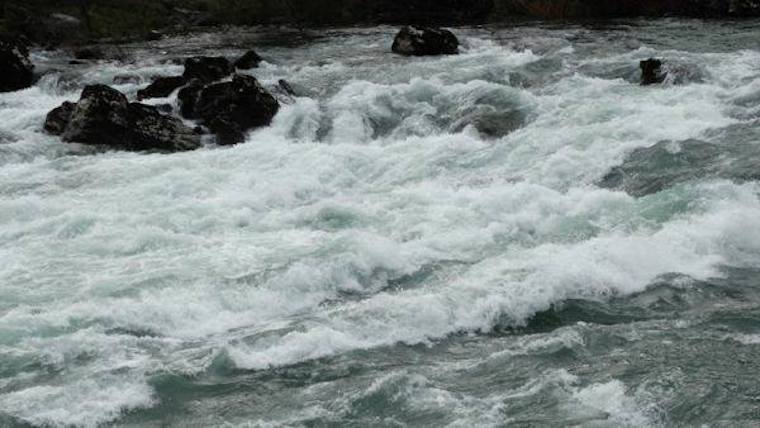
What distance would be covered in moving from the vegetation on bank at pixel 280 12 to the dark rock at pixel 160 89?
14036 mm

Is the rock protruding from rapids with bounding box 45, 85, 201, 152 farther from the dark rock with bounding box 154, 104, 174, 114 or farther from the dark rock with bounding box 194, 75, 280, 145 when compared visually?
the dark rock with bounding box 154, 104, 174, 114

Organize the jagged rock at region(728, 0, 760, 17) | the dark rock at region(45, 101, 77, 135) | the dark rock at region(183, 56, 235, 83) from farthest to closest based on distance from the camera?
the jagged rock at region(728, 0, 760, 17), the dark rock at region(183, 56, 235, 83), the dark rock at region(45, 101, 77, 135)

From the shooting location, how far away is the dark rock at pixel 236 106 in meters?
18.8

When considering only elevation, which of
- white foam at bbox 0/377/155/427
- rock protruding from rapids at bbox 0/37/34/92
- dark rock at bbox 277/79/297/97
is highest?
rock protruding from rapids at bbox 0/37/34/92

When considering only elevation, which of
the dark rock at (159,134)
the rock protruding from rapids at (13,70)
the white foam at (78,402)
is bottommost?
the white foam at (78,402)

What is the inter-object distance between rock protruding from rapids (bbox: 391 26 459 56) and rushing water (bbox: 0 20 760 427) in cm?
535

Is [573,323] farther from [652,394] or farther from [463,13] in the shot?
[463,13]

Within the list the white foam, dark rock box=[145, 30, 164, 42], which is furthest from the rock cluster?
dark rock box=[145, 30, 164, 42]

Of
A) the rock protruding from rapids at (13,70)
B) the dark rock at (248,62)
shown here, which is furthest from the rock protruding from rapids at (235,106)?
the rock protruding from rapids at (13,70)

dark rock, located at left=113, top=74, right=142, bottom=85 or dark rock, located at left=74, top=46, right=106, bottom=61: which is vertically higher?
dark rock, located at left=74, top=46, right=106, bottom=61

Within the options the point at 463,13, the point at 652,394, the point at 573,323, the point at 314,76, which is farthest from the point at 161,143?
the point at 463,13

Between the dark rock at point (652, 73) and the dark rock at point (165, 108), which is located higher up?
the dark rock at point (652, 73)

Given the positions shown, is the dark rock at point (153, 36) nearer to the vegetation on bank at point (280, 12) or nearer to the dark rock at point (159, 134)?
the vegetation on bank at point (280, 12)

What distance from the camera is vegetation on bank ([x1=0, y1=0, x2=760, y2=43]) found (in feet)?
111
